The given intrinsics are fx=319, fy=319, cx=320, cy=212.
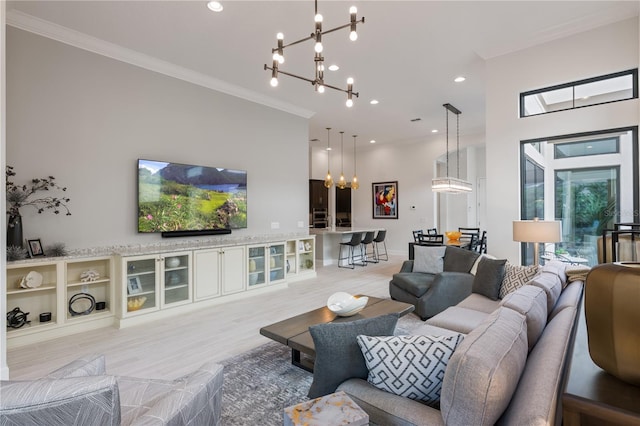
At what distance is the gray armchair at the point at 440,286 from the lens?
12.5 ft

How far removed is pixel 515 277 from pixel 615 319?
2677 mm

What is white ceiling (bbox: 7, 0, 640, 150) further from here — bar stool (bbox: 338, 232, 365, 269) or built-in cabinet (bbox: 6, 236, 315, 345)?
bar stool (bbox: 338, 232, 365, 269)

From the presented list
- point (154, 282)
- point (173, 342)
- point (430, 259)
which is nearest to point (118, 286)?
point (154, 282)

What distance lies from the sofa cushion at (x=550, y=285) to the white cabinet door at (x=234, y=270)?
3.92 meters

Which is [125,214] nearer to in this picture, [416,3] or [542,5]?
[416,3]

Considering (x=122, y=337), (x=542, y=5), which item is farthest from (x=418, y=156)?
(x=122, y=337)

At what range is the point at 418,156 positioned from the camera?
9.45 metres

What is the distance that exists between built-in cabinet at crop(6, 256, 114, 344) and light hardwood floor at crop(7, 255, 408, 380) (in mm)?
178

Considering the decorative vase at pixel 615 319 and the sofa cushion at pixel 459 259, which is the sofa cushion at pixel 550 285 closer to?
the decorative vase at pixel 615 319

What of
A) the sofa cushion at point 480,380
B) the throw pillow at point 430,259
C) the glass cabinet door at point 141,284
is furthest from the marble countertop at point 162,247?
the sofa cushion at point 480,380

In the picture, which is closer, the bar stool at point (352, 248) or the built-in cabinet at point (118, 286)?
the built-in cabinet at point (118, 286)

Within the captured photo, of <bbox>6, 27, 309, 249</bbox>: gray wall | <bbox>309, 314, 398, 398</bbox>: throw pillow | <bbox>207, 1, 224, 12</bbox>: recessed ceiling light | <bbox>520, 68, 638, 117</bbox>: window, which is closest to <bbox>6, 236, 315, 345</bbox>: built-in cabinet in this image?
<bbox>6, 27, 309, 249</bbox>: gray wall

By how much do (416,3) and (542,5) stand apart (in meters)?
1.32

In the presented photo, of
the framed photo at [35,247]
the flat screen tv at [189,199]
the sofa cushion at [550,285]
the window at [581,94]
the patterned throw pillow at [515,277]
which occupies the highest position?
the window at [581,94]
